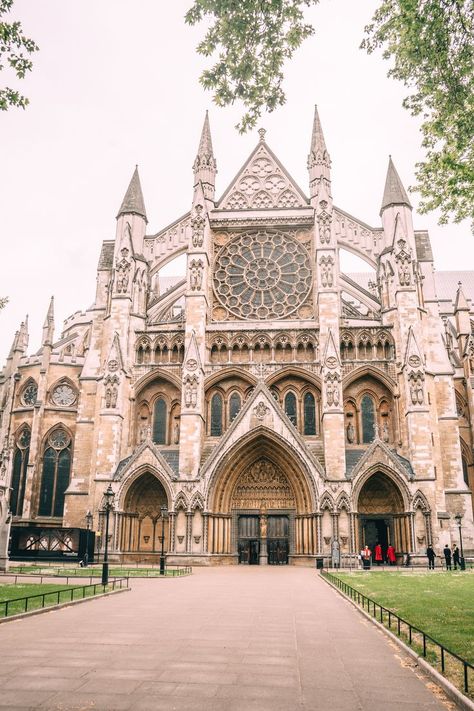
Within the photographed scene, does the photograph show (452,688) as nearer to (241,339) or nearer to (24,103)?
(24,103)

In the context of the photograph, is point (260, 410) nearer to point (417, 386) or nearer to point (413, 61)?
point (417, 386)

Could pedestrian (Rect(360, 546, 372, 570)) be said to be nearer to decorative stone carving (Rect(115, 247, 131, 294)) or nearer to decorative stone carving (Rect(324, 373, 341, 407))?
decorative stone carving (Rect(324, 373, 341, 407))

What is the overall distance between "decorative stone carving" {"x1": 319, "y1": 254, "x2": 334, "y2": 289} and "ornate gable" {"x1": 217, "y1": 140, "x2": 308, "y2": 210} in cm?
528

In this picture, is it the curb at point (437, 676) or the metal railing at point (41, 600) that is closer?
the curb at point (437, 676)

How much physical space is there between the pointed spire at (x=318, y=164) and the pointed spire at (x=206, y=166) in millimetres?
6320

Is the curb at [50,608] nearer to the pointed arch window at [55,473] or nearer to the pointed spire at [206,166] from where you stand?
the pointed arch window at [55,473]

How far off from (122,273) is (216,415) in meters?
10.3

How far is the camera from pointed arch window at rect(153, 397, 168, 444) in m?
35.2

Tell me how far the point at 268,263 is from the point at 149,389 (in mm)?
10740

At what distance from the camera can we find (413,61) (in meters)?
13.7

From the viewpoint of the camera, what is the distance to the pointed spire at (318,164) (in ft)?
125

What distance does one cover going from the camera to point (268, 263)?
37.8m

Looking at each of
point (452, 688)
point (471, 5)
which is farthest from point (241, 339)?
point (452, 688)

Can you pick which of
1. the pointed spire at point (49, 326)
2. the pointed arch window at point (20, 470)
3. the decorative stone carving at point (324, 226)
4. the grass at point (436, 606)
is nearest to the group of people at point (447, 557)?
the grass at point (436, 606)
